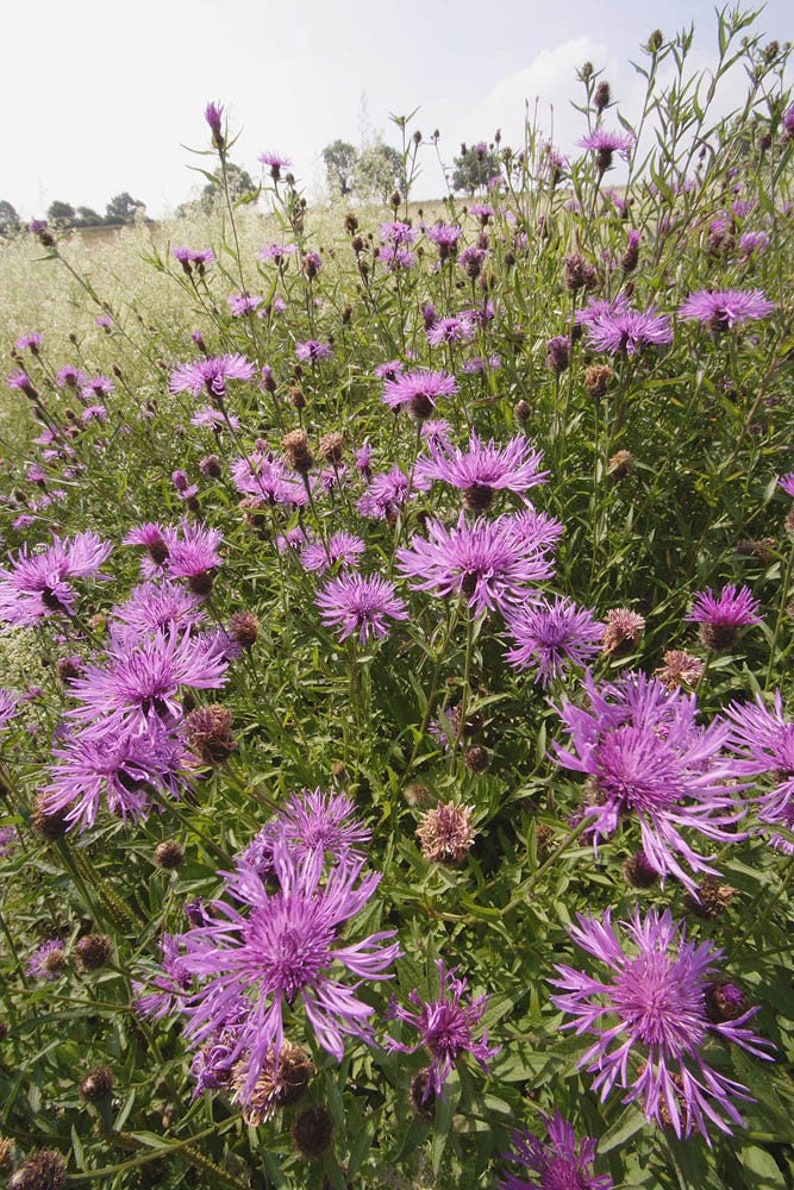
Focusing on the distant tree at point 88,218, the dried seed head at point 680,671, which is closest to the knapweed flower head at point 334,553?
the dried seed head at point 680,671

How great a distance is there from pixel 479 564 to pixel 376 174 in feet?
19.0

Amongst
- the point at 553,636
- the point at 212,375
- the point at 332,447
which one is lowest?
the point at 553,636

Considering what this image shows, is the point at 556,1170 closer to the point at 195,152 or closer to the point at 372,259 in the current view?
the point at 195,152

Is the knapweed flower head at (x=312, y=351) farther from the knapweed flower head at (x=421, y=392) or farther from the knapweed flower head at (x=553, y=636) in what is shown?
the knapweed flower head at (x=553, y=636)

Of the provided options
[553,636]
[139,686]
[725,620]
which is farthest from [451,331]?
[139,686]

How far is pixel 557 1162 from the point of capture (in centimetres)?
114

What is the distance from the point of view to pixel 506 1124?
1243 millimetres

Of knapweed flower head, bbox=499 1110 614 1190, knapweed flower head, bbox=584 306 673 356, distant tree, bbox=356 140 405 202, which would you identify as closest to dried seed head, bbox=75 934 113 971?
knapweed flower head, bbox=499 1110 614 1190

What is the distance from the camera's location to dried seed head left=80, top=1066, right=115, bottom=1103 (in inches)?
48.8

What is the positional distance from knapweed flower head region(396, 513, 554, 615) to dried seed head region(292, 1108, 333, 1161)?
0.98 m

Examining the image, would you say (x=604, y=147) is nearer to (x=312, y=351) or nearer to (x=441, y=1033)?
(x=312, y=351)

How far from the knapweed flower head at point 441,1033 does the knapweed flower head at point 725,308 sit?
8.14 feet

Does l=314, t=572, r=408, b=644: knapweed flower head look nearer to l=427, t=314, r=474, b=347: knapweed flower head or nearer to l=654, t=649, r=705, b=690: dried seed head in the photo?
l=654, t=649, r=705, b=690: dried seed head

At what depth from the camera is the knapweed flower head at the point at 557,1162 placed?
3.69ft
